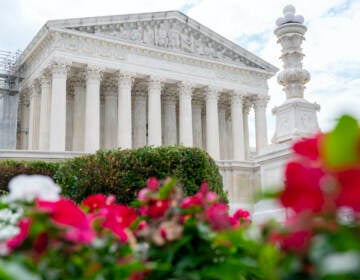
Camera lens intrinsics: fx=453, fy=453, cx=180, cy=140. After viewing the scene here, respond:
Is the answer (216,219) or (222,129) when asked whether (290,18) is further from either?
(222,129)

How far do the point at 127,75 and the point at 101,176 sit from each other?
30.1 meters

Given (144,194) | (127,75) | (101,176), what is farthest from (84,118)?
(144,194)

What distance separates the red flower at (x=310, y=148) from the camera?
179 centimetres

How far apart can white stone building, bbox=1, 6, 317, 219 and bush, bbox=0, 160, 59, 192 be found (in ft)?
59.8

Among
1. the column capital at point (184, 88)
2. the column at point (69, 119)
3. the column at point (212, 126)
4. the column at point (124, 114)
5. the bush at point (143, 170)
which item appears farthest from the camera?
the column at point (69, 119)

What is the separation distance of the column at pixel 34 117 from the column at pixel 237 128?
1942cm

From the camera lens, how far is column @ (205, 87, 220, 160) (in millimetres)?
44044

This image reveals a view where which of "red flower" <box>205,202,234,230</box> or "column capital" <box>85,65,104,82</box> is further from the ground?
"column capital" <box>85,65,104,82</box>

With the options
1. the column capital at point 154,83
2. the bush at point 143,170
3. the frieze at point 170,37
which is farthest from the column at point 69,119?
the bush at point 143,170

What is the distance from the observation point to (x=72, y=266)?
77.2 inches

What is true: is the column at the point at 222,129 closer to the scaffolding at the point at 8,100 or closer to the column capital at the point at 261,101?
the column capital at the point at 261,101

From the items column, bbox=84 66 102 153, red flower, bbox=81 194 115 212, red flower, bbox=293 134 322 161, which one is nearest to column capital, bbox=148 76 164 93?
column, bbox=84 66 102 153

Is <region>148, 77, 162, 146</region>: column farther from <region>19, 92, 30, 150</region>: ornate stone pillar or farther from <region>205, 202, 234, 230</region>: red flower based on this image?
<region>205, 202, 234, 230</region>: red flower

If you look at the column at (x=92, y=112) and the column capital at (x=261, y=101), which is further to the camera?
the column capital at (x=261, y=101)
